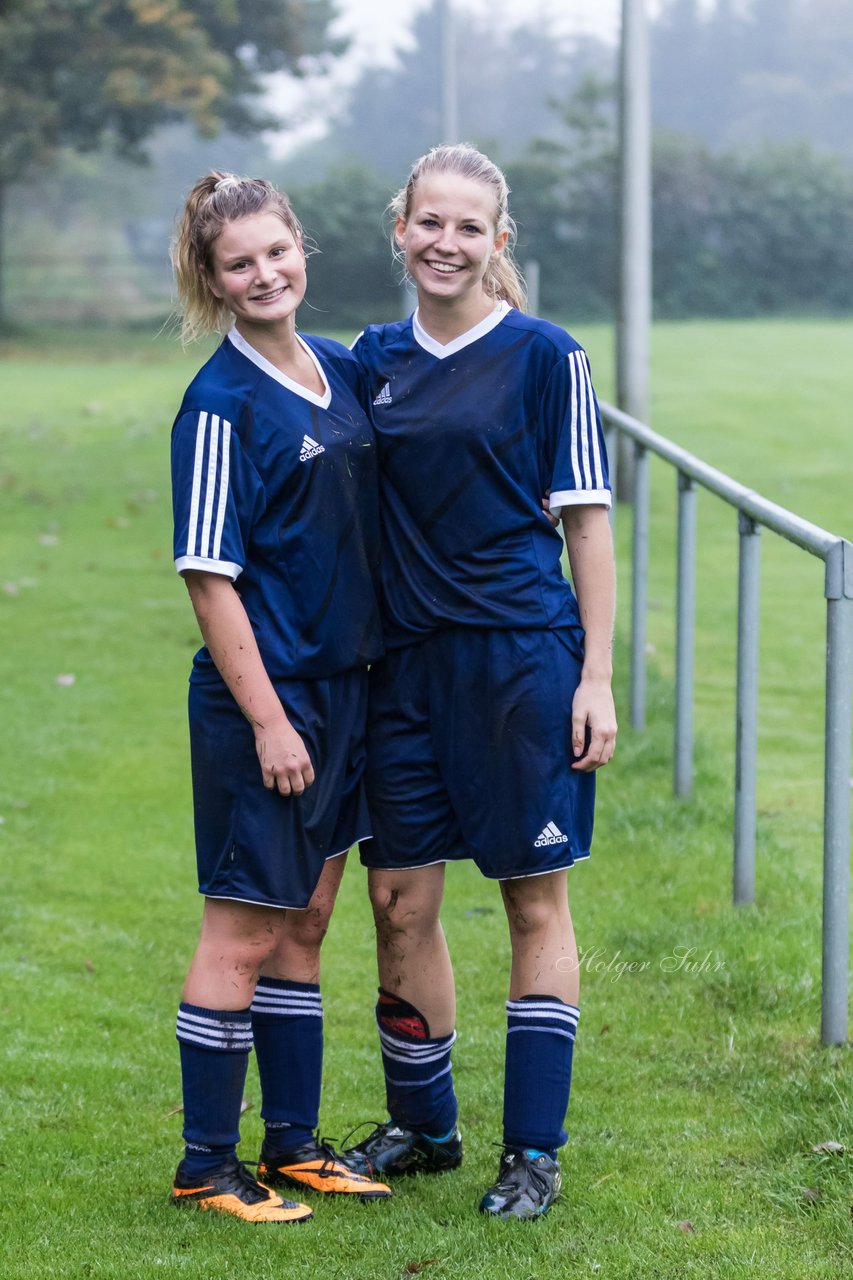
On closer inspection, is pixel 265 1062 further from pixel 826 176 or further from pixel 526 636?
pixel 826 176

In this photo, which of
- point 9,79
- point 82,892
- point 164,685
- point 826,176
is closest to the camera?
point 82,892

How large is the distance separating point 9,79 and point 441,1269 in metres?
33.5

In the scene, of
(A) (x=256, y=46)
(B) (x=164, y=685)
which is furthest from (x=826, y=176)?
(B) (x=164, y=685)

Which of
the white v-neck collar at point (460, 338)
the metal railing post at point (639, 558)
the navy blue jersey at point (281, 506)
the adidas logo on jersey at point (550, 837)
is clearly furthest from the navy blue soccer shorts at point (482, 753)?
the metal railing post at point (639, 558)

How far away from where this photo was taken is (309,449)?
118 inches

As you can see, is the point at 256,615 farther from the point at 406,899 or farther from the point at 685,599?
the point at 685,599

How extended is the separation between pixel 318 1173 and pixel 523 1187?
0.38 meters

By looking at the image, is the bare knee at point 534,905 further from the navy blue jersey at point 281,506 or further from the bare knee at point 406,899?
the navy blue jersey at point 281,506

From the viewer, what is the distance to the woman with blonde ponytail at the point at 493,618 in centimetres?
305

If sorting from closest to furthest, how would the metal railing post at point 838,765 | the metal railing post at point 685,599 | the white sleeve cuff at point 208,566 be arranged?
1. the white sleeve cuff at point 208,566
2. the metal railing post at point 838,765
3. the metal railing post at point 685,599

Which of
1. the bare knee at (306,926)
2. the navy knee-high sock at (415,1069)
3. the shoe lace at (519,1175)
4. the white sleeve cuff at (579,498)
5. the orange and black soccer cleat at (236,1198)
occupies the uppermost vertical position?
the white sleeve cuff at (579,498)

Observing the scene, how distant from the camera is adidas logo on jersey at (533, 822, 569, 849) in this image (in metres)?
3.06

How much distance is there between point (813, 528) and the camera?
12.4 feet

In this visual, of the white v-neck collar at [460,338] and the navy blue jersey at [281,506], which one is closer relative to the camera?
the navy blue jersey at [281,506]
